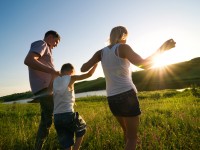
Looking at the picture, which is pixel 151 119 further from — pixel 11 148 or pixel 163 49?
pixel 163 49

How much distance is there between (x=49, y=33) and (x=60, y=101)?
1352mm

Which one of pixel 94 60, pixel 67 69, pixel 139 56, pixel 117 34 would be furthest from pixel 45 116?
pixel 139 56

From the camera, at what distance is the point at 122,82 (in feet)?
12.8

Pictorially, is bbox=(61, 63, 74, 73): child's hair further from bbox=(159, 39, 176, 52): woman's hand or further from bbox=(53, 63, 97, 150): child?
bbox=(159, 39, 176, 52): woman's hand

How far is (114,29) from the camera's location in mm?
3986

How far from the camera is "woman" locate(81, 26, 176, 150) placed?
151 inches

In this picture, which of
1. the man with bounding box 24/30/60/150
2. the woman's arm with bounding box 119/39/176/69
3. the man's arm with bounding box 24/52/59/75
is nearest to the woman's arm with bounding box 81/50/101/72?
the woman's arm with bounding box 119/39/176/69

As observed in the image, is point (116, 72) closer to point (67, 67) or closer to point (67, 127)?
point (67, 67)

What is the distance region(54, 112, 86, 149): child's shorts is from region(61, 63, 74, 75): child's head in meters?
0.74

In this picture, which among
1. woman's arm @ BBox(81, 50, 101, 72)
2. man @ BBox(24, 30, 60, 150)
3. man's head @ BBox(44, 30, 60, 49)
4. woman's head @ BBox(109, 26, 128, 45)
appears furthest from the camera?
man's head @ BBox(44, 30, 60, 49)

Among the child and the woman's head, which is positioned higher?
the woman's head

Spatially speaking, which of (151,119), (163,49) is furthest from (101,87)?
(163,49)

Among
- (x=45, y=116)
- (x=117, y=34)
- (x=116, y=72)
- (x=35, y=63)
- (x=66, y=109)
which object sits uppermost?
(x=117, y=34)

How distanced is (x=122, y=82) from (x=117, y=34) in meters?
0.72
